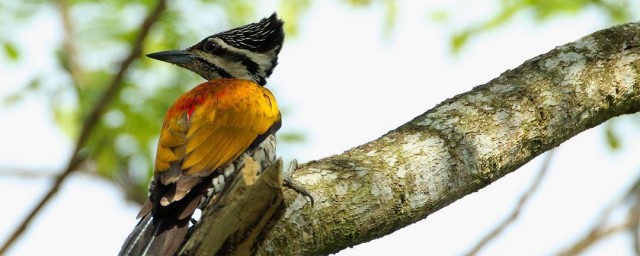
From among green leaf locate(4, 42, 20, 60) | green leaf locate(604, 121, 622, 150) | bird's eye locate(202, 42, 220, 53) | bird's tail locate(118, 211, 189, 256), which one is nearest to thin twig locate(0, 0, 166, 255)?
bird's eye locate(202, 42, 220, 53)

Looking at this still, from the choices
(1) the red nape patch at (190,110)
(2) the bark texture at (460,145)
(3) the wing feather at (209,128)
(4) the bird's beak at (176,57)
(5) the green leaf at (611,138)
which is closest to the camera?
(2) the bark texture at (460,145)

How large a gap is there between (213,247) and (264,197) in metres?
0.31

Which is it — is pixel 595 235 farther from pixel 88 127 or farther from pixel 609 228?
pixel 88 127

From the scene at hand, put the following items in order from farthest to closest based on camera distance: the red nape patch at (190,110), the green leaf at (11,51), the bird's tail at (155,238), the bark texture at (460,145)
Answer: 1. the green leaf at (11,51)
2. the red nape patch at (190,110)
3. the bark texture at (460,145)
4. the bird's tail at (155,238)

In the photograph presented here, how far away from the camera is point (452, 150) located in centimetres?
474

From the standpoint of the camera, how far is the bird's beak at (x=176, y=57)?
22.0ft

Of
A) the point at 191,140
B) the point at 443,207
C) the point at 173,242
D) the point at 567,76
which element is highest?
the point at 567,76

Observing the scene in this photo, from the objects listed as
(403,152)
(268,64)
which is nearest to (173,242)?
(403,152)

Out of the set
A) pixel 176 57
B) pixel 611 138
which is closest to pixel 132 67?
pixel 176 57

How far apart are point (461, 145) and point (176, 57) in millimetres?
2732

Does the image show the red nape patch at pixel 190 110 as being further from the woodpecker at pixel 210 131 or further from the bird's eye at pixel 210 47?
the bird's eye at pixel 210 47

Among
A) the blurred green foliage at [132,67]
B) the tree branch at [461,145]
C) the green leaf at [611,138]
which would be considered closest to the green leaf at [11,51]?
the blurred green foliage at [132,67]

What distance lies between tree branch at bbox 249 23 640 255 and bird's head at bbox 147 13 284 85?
6.82 feet

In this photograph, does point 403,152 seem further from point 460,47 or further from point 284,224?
point 460,47
